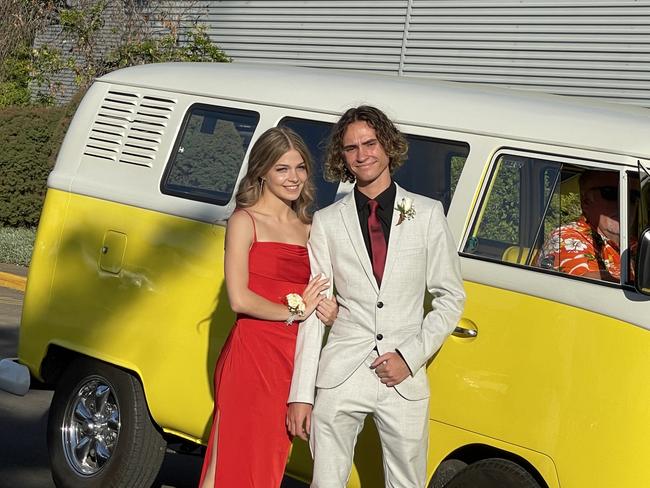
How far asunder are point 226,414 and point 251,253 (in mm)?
706

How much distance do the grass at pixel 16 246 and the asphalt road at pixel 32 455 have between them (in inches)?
305

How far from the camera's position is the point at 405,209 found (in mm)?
4840

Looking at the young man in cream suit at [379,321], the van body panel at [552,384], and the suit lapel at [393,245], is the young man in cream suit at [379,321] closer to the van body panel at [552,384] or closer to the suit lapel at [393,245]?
the suit lapel at [393,245]

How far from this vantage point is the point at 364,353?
482cm

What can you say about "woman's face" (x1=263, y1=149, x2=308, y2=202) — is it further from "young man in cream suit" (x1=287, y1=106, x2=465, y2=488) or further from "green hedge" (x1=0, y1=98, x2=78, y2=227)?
"green hedge" (x1=0, y1=98, x2=78, y2=227)

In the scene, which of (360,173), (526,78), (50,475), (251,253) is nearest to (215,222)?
(251,253)

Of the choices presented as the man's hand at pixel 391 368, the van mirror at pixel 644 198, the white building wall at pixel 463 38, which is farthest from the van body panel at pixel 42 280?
the white building wall at pixel 463 38

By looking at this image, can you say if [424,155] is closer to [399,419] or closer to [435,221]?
[435,221]

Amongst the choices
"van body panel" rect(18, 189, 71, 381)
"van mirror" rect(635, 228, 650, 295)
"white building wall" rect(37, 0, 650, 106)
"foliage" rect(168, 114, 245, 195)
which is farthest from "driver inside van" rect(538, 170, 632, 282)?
"white building wall" rect(37, 0, 650, 106)

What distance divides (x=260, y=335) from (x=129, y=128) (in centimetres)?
209

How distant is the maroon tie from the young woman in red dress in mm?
380

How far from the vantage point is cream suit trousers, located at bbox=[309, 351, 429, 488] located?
189 inches

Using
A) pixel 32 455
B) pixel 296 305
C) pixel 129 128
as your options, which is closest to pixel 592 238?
pixel 296 305

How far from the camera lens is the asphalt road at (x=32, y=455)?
7160 millimetres
